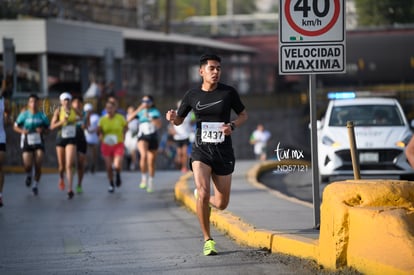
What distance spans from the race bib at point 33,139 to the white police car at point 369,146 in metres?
5.28

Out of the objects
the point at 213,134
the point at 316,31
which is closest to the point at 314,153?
the point at 213,134

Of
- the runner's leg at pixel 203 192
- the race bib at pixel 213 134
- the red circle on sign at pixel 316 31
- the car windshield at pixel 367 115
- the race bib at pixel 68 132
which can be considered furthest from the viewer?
the car windshield at pixel 367 115

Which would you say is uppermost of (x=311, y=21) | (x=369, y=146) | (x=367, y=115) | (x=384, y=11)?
(x=384, y=11)

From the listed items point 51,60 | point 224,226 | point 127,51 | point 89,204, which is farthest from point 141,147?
point 127,51

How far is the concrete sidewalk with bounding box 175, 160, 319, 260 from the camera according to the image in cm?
956

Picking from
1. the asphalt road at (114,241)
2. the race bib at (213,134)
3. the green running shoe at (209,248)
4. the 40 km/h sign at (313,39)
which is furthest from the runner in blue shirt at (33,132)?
the green running shoe at (209,248)

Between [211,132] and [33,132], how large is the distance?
27.3 ft

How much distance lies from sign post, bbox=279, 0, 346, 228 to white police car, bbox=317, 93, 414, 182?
694cm

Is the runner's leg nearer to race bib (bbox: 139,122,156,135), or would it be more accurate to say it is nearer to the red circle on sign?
the red circle on sign

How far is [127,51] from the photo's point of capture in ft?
156

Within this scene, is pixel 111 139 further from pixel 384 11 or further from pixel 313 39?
pixel 384 11

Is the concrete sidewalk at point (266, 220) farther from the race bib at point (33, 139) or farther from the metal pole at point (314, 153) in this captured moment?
the race bib at point (33, 139)

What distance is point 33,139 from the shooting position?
17859 millimetres

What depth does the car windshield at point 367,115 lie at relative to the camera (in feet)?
63.4
